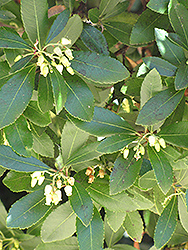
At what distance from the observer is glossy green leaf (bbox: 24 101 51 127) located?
0.92 m

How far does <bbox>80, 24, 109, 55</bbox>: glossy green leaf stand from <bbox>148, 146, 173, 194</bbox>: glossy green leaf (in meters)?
0.40

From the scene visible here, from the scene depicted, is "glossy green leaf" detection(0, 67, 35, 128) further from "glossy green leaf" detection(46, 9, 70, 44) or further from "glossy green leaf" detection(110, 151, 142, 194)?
"glossy green leaf" detection(110, 151, 142, 194)

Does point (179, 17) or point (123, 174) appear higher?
point (179, 17)

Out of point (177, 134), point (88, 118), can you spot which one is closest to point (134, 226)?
point (177, 134)

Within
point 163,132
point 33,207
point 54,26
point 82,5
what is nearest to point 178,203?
point 163,132

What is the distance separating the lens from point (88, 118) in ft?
2.60

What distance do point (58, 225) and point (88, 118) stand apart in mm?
469

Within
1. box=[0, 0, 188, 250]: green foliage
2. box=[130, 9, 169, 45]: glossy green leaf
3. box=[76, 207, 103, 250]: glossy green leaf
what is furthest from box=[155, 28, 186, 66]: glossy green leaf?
box=[76, 207, 103, 250]: glossy green leaf

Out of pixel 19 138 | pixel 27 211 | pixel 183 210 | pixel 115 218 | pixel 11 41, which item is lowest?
pixel 183 210

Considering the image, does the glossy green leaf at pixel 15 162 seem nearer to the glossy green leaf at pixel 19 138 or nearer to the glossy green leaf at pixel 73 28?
the glossy green leaf at pixel 19 138

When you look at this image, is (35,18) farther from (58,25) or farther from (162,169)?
(162,169)

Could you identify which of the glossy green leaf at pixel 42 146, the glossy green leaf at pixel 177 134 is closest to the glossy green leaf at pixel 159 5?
the glossy green leaf at pixel 177 134

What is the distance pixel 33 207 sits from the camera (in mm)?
949

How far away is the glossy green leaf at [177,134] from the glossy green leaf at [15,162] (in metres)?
0.43
